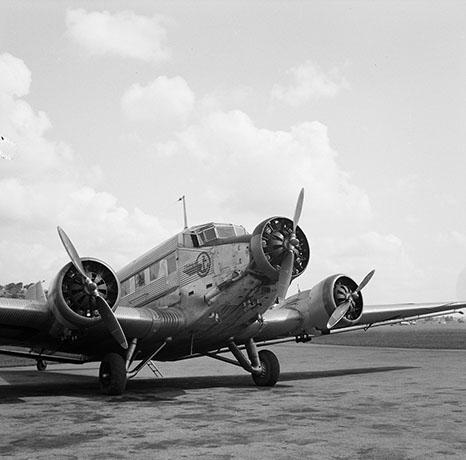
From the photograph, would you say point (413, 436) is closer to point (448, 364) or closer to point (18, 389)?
point (18, 389)

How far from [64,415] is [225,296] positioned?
15.6 ft

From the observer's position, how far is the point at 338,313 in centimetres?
1552

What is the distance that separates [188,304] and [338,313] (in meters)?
4.08

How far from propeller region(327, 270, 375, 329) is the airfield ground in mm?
1662

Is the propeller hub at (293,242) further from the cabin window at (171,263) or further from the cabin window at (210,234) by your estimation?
the cabin window at (171,263)

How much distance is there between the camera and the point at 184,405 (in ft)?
37.8

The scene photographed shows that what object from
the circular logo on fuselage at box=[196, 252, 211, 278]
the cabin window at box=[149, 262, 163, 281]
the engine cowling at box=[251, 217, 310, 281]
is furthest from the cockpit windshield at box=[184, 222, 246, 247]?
the engine cowling at box=[251, 217, 310, 281]

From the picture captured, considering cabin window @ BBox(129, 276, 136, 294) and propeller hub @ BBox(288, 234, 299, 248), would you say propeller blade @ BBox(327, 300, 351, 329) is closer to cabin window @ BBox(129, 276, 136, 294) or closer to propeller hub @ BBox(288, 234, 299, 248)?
propeller hub @ BBox(288, 234, 299, 248)

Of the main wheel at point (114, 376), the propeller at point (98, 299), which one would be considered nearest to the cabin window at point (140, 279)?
the main wheel at point (114, 376)

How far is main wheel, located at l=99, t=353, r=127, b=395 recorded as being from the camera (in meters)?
13.2

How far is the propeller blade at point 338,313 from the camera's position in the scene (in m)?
15.4

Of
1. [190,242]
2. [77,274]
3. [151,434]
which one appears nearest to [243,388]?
[190,242]

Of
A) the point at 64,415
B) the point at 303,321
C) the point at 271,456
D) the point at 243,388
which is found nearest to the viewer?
the point at 271,456

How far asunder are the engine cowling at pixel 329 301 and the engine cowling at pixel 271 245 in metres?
3.47
